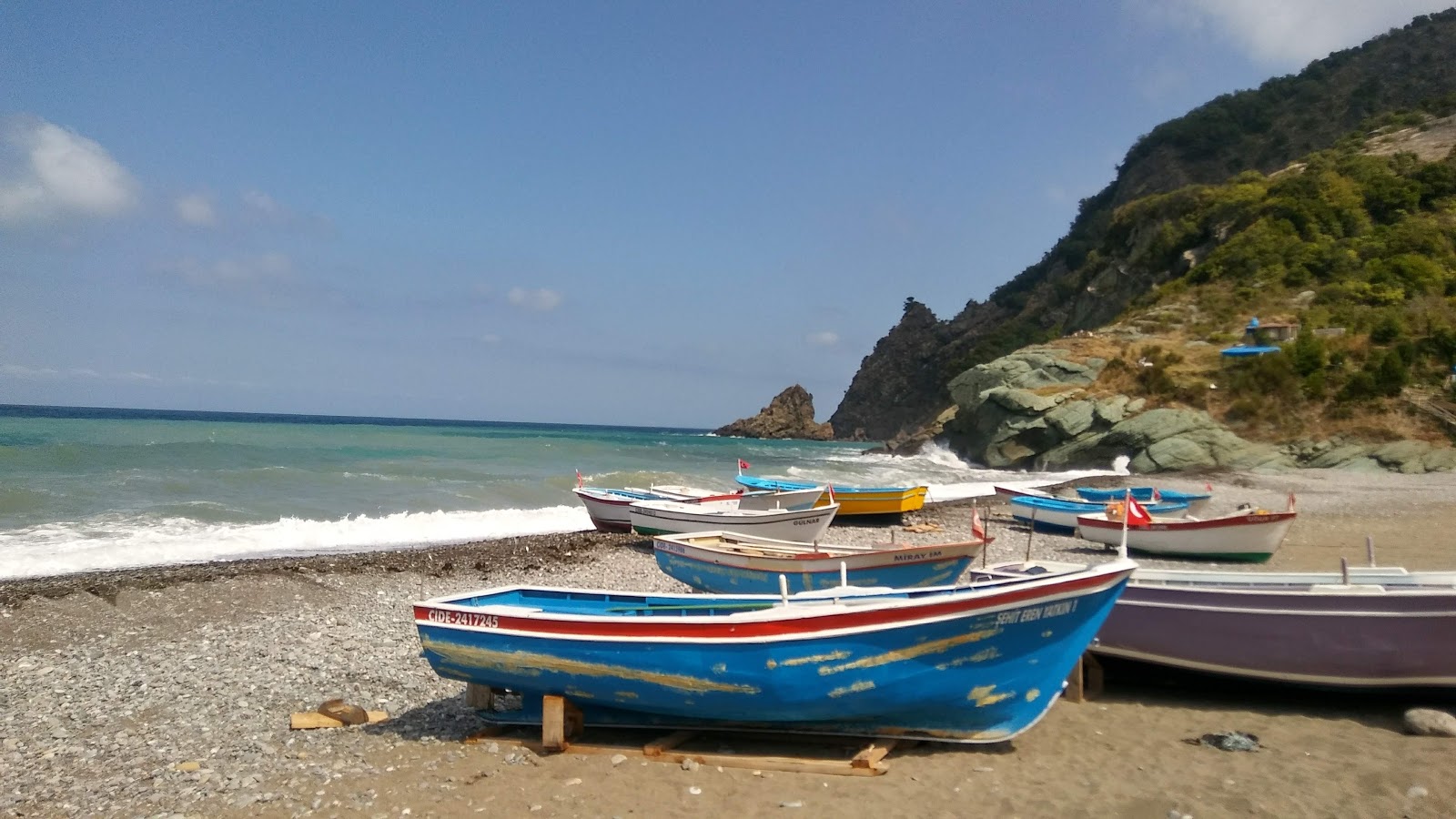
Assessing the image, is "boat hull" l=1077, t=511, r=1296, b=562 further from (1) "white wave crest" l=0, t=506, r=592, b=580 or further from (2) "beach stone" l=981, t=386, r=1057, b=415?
(2) "beach stone" l=981, t=386, r=1057, b=415

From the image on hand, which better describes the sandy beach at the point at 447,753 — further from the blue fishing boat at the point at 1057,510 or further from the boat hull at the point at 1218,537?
the blue fishing boat at the point at 1057,510

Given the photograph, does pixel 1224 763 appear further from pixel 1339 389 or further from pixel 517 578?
pixel 1339 389

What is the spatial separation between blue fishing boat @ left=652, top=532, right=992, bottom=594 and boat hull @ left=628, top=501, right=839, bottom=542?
313 centimetres

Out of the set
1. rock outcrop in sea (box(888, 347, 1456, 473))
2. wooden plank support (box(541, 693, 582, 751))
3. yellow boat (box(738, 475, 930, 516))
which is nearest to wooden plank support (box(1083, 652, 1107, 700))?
wooden plank support (box(541, 693, 582, 751))

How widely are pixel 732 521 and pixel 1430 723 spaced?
1198 cm

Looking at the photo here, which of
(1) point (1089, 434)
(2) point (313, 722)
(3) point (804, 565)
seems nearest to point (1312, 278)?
(1) point (1089, 434)

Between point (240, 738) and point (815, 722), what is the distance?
16.6 feet

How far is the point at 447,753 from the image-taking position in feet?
22.9

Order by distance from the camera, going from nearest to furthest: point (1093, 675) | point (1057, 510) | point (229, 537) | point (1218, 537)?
point (1093, 675) → point (1218, 537) → point (229, 537) → point (1057, 510)

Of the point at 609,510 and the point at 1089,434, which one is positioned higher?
the point at 1089,434

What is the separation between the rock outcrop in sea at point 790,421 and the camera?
134 meters

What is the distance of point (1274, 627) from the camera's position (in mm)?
7691

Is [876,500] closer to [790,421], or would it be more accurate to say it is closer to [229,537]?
[229,537]

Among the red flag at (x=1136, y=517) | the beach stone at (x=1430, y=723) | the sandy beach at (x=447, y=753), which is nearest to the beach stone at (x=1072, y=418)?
the red flag at (x=1136, y=517)
